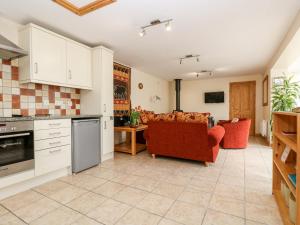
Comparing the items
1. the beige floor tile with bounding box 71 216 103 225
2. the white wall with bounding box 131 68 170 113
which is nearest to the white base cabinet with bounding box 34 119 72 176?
the beige floor tile with bounding box 71 216 103 225

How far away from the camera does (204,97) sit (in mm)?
7227

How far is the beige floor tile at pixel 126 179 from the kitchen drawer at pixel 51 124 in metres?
1.09

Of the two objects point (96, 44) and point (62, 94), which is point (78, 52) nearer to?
point (96, 44)

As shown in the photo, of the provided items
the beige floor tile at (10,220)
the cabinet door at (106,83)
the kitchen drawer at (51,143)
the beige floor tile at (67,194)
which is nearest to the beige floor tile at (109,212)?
the beige floor tile at (67,194)

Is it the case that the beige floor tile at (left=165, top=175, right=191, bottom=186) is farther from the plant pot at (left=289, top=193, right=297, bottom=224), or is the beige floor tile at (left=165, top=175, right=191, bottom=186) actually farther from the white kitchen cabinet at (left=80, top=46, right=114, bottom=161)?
the white kitchen cabinet at (left=80, top=46, right=114, bottom=161)

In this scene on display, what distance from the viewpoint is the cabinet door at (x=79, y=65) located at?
2826mm

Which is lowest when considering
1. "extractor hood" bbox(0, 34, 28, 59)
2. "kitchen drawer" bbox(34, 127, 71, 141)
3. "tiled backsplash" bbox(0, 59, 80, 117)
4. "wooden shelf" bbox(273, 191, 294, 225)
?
"wooden shelf" bbox(273, 191, 294, 225)

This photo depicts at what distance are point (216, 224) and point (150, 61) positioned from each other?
3.90 meters

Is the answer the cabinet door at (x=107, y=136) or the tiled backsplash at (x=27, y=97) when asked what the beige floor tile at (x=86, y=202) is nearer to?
the cabinet door at (x=107, y=136)

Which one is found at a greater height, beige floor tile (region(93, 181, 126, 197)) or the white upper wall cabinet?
the white upper wall cabinet

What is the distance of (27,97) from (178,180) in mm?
2537

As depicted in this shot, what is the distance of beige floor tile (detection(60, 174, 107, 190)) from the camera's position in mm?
2250

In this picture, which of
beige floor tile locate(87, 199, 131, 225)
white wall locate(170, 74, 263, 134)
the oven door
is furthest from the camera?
white wall locate(170, 74, 263, 134)

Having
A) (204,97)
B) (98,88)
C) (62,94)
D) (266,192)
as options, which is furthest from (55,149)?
(204,97)
